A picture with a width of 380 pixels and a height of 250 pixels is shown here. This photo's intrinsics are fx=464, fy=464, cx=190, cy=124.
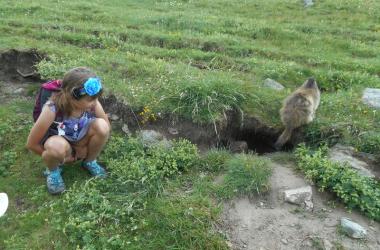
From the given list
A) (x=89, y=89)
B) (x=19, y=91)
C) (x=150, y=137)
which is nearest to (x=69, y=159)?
(x=89, y=89)

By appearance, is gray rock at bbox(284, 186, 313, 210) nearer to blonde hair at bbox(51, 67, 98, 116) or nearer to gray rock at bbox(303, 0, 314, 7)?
blonde hair at bbox(51, 67, 98, 116)

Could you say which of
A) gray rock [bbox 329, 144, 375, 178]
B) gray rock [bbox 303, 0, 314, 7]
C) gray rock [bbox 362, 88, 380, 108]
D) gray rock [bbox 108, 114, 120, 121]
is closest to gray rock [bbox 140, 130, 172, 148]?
gray rock [bbox 108, 114, 120, 121]

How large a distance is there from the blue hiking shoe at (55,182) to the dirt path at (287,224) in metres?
2.20

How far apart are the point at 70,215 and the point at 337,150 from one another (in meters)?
3.92

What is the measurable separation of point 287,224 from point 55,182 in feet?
9.97

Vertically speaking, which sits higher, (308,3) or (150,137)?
(308,3)

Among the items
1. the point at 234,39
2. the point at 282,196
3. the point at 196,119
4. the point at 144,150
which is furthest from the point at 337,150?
the point at 234,39

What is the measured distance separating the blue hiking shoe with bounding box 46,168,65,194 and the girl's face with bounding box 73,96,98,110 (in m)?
0.96

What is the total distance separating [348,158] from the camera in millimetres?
6668

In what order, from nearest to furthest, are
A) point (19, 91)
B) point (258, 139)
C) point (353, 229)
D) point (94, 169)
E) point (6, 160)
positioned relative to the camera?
point (353, 229), point (94, 169), point (6, 160), point (258, 139), point (19, 91)

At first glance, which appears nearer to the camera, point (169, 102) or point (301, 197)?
point (301, 197)

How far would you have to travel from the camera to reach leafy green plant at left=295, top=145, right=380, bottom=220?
587 centimetres

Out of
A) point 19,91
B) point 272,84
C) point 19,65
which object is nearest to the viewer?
point 19,91

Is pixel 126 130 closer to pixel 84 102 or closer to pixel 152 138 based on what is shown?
pixel 152 138
